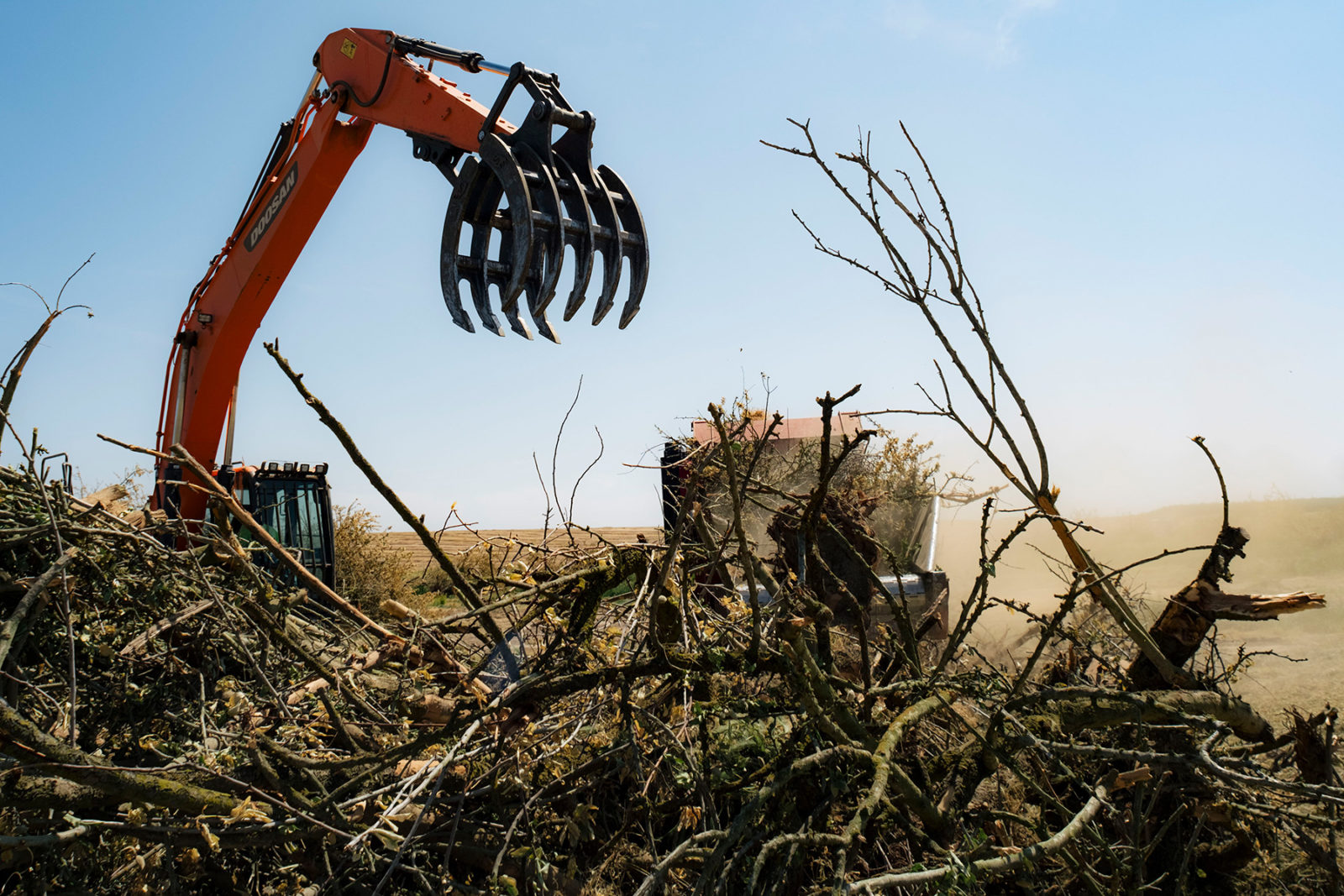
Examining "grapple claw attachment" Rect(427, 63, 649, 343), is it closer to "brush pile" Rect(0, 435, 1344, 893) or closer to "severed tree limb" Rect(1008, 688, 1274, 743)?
"brush pile" Rect(0, 435, 1344, 893)

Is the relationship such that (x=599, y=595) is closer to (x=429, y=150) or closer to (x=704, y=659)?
(x=704, y=659)

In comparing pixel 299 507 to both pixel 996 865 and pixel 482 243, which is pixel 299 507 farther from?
pixel 996 865

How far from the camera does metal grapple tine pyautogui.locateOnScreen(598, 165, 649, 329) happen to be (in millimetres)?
5316

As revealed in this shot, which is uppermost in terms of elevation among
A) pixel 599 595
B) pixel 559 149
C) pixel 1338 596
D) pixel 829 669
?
pixel 559 149

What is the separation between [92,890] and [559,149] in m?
4.35

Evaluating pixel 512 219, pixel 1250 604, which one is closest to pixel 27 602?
pixel 512 219

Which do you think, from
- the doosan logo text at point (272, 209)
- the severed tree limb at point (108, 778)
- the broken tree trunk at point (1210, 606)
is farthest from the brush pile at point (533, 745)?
the doosan logo text at point (272, 209)

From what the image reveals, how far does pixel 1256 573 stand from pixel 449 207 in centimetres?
1523

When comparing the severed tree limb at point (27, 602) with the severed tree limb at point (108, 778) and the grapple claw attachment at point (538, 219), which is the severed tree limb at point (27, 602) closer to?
the severed tree limb at point (108, 778)

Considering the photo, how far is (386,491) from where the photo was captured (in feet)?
8.22

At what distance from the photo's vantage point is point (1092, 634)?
4.03 meters

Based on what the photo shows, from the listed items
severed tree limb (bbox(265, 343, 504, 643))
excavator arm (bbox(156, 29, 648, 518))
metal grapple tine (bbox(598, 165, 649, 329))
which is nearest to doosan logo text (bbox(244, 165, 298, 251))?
excavator arm (bbox(156, 29, 648, 518))

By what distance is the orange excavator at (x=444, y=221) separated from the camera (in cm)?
507

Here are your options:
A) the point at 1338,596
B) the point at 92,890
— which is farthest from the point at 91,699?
the point at 1338,596
